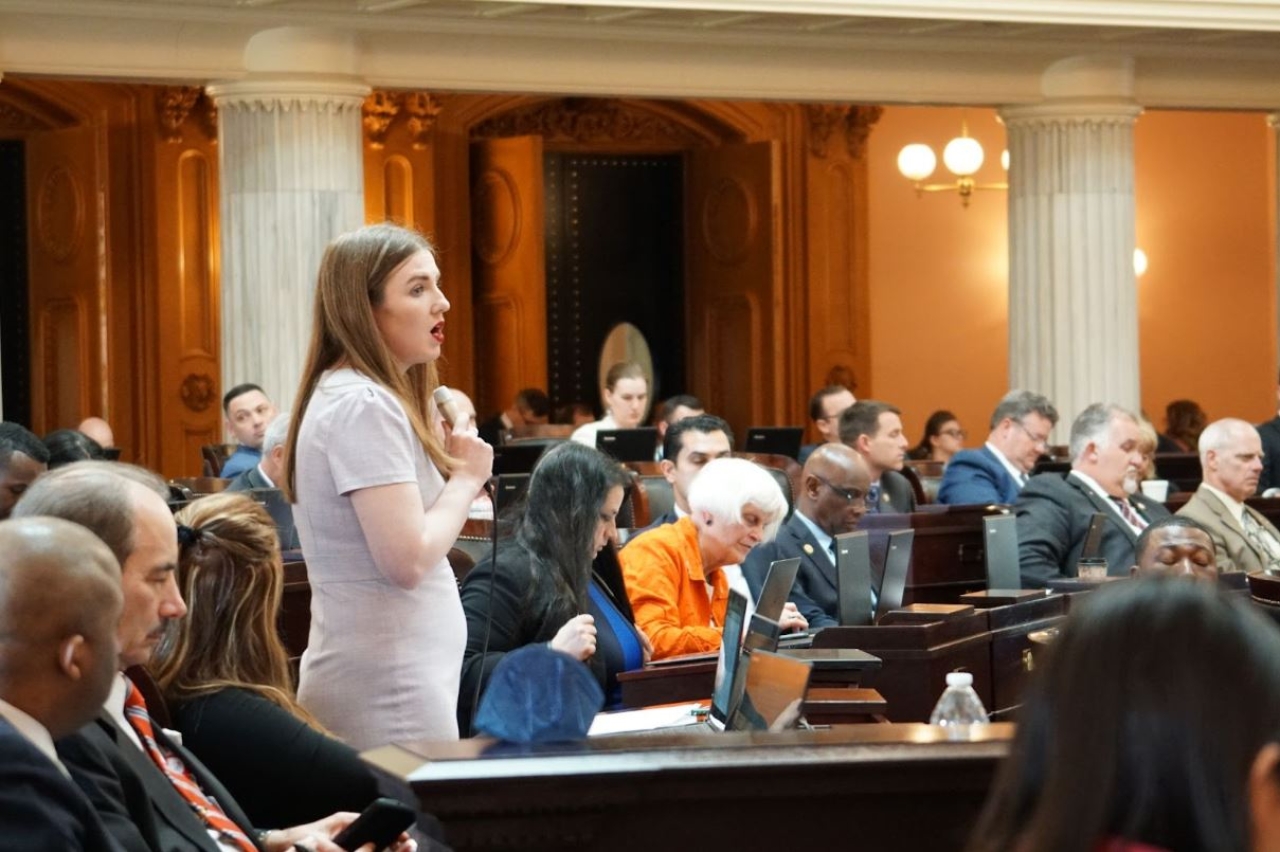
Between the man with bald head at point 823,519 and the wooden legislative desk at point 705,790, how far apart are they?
3.59m

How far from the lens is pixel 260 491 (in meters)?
6.13

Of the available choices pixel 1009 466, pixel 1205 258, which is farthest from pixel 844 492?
pixel 1205 258

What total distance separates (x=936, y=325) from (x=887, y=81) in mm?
4436

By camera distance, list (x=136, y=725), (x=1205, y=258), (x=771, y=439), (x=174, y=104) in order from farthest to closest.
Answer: (x=1205, y=258), (x=174, y=104), (x=771, y=439), (x=136, y=725)

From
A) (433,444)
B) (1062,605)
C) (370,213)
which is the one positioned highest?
(370,213)

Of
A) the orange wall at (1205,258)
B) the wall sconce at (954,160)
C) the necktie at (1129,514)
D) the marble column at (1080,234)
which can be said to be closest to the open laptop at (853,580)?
the necktie at (1129,514)

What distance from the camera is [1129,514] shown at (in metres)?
7.09

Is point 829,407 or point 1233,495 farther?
point 829,407

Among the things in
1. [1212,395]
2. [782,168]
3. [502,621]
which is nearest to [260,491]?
[502,621]

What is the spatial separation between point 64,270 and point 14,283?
0.47 m

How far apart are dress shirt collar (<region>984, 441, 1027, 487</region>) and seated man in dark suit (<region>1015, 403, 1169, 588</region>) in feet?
4.34

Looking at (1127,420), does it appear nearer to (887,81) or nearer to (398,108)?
(887,81)

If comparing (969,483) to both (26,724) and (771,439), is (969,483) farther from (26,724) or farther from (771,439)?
(26,724)

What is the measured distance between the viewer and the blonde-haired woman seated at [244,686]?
3111 mm
